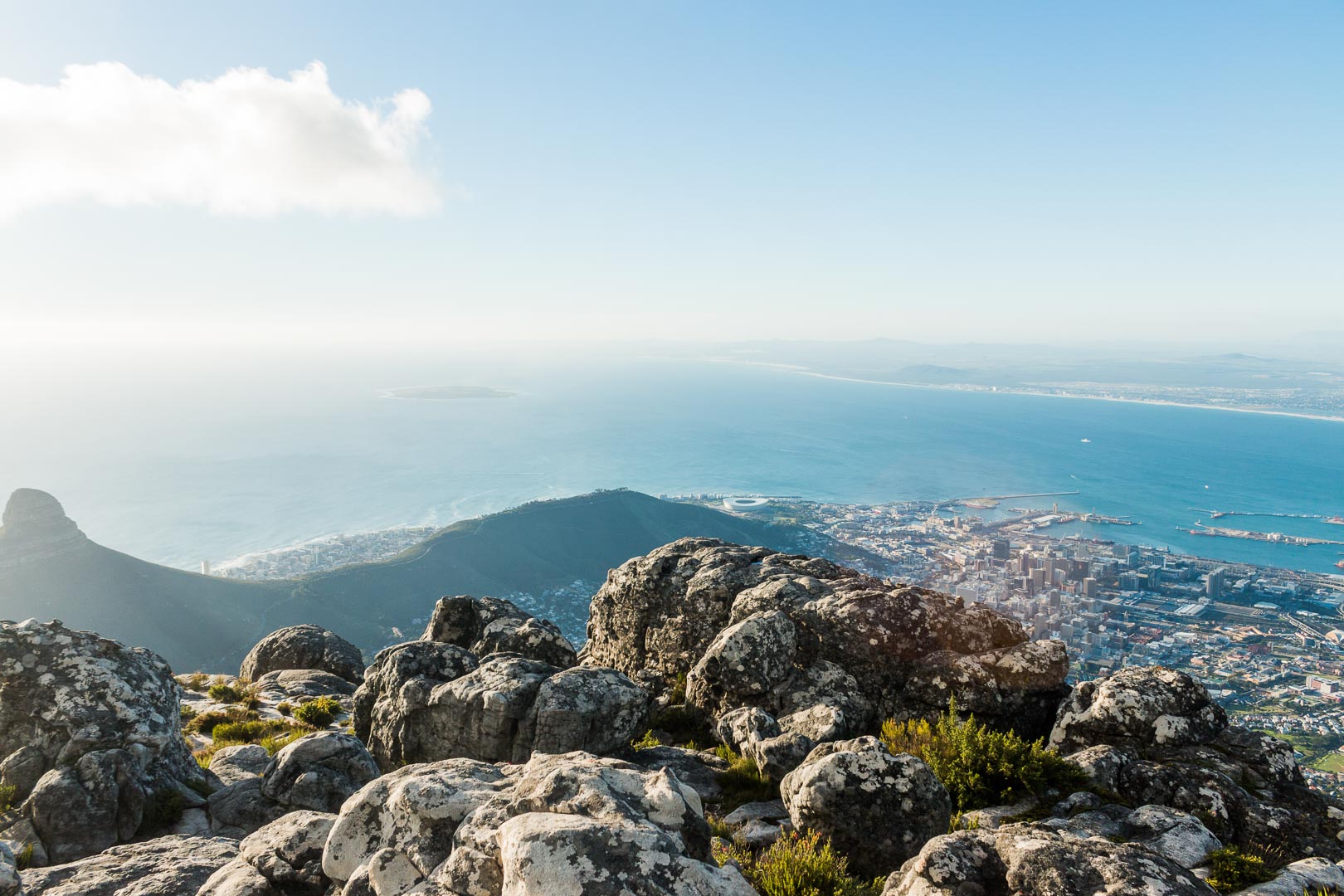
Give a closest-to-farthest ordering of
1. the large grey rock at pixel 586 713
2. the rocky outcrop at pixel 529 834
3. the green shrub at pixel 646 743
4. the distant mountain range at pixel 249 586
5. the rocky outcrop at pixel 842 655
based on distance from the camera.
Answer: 1. the rocky outcrop at pixel 529 834
2. the large grey rock at pixel 586 713
3. the rocky outcrop at pixel 842 655
4. the green shrub at pixel 646 743
5. the distant mountain range at pixel 249 586

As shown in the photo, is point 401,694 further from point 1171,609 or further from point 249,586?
point 249,586

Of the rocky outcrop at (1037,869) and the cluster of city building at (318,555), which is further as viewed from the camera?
the cluster of city building at (318,555)

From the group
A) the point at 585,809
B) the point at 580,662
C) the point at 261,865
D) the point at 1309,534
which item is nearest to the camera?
the point at 585,809

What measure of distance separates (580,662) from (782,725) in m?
8.55

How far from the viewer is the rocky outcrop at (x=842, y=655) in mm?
12516

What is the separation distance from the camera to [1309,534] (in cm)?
14088

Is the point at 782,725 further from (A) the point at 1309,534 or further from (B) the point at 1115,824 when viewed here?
(A) the point at 1309,534

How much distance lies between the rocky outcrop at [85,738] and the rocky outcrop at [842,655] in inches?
419

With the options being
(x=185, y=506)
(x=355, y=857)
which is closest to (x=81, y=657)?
(x=355, y=857)

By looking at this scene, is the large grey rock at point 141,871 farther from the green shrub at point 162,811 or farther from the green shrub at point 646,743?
the green shrub at point 646,743

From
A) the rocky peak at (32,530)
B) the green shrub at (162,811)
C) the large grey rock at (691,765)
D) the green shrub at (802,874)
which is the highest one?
the green shrub at (802,874)

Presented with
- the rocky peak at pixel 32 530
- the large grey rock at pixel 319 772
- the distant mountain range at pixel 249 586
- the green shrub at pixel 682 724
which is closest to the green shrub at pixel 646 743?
the green shrub at pixel 682 724

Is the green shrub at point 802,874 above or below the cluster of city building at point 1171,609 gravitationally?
above

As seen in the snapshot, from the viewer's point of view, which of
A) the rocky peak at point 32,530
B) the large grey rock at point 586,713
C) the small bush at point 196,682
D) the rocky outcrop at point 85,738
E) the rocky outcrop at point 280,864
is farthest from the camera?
the rocky peak at point 32,530
